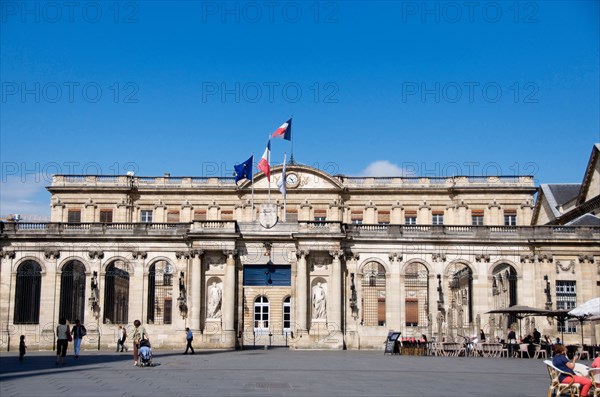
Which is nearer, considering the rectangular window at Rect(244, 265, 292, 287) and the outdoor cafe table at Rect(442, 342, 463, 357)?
the outdoor cafe table at Rect(442, 342, 463, 357)

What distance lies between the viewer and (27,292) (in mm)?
43312

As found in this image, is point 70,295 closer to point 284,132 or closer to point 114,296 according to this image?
point 114,296

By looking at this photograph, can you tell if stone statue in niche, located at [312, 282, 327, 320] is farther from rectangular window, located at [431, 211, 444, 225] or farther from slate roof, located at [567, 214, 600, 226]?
rectangular window, located at [431, 211, 444, 225]

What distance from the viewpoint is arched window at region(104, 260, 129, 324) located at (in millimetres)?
42625

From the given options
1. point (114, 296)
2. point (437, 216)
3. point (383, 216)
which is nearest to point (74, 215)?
point (114, 296)

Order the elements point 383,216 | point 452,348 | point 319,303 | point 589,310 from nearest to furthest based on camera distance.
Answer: point 589,310 < point 452,348 < point 319,303 < point 383,216

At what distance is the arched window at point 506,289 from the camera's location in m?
42.8

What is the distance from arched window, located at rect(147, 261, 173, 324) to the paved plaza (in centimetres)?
1413

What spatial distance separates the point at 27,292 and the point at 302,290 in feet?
50.6

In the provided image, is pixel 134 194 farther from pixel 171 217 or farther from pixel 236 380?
pixel 236 380

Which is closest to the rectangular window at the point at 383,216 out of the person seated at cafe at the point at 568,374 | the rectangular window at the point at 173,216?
the rectangular window at the point at 173,216

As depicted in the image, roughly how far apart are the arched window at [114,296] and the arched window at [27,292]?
12.0ft

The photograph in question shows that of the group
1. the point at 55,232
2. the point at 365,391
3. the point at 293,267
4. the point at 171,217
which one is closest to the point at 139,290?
the point at 55,232

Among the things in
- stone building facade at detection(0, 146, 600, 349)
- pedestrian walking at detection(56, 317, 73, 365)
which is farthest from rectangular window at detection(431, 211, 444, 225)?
pedestrian walking at detection(56, 317, 73, 365)
